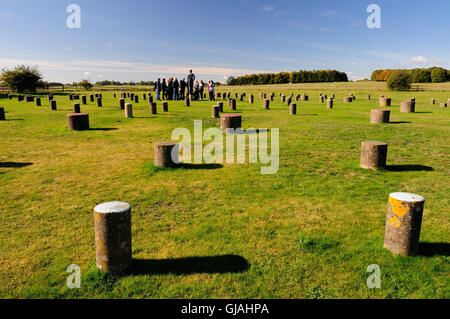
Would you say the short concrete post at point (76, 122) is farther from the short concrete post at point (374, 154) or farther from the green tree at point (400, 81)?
the green tree at point (400, 81)

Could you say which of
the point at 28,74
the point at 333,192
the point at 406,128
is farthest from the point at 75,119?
the point at 28,74

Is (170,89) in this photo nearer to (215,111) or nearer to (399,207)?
(215,111)

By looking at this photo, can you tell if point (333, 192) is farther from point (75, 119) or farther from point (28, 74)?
point (28, 74)

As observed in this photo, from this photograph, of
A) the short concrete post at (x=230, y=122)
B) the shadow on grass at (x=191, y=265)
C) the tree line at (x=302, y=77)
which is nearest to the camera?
the shadow on grass at (x=191, y=265)

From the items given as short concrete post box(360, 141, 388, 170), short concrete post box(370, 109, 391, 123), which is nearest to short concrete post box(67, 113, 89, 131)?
short concrete post box(360, 141, 388, 170)

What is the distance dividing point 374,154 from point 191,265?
612 cm

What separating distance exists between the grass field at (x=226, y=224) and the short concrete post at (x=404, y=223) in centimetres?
18

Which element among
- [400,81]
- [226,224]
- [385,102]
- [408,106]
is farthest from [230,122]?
[400,81]

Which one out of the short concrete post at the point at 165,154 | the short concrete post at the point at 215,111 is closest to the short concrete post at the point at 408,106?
the short concrete post at the point at 215,111

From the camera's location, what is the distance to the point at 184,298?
141 inches

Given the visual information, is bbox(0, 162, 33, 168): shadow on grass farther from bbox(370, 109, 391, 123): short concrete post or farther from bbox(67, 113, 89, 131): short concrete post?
bbox(370, 109, 391, 123): short concrete post

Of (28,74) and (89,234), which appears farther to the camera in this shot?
(28,74)

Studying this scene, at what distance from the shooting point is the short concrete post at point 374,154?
810cm
